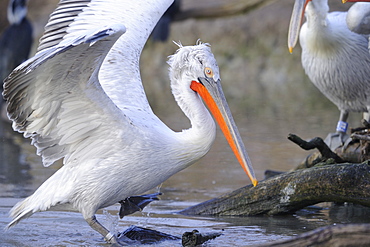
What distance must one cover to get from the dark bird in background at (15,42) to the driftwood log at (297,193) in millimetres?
6905

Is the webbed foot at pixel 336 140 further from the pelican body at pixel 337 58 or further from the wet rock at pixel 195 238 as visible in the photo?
the wet rock at pixel 195 238

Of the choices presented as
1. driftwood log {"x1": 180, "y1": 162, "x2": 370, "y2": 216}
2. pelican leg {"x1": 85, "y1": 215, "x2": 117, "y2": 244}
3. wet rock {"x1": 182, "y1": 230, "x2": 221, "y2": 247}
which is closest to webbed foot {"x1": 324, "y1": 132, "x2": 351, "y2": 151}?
driftwood log {"x1": 180, "y1": 162, "x2": 370, "y2": 216}

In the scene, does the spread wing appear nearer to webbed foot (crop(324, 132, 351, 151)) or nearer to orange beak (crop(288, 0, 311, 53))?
orange beak (crop(288, 0, 311, 53))

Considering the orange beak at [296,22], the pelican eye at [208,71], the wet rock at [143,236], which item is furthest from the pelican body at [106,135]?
the orange beak at [296,22]

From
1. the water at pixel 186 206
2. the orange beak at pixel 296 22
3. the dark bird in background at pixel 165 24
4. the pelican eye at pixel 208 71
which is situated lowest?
the water at pixel 186 206

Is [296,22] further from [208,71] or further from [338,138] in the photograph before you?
[208,71]

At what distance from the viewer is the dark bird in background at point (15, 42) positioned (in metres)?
11.1

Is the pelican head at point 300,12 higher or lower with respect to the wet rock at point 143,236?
higher

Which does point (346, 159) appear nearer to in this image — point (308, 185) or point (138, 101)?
point (308, 185)

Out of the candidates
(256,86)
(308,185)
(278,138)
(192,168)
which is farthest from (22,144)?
(256,86)

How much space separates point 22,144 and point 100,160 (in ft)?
13.3

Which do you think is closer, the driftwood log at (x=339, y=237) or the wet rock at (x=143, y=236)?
the driftwood log at (x=339, y=237)

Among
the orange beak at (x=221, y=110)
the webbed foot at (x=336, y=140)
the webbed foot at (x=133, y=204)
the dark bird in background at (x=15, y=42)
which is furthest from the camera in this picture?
the dark bird in background at (x=15, y=42)

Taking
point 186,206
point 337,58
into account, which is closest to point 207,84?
point 186,206
